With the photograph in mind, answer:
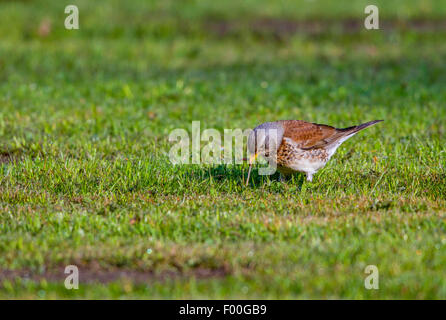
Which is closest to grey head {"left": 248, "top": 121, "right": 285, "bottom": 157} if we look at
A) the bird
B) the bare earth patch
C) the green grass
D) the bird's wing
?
the bird

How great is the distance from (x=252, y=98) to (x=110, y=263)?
668cm

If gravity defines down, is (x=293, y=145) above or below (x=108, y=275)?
above

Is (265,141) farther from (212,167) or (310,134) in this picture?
(212,167)

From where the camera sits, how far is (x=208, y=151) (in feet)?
28.5

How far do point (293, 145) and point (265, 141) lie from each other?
1.31 feet

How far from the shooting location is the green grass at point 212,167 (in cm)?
523

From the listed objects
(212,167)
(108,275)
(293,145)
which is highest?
(293,145)

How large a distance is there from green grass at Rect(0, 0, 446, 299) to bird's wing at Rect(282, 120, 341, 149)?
17.2 inches

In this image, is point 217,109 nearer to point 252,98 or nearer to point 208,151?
point 252,98

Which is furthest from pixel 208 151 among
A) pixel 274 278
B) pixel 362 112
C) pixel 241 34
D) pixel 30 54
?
pixel 241 34

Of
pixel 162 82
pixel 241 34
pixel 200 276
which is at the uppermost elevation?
pixel 241 34

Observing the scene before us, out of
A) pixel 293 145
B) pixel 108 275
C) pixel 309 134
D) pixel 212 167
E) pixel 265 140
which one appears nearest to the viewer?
pixel 108 275

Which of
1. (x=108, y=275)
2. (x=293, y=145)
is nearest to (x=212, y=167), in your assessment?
(x=293, y=145)

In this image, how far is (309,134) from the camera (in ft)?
23.7
